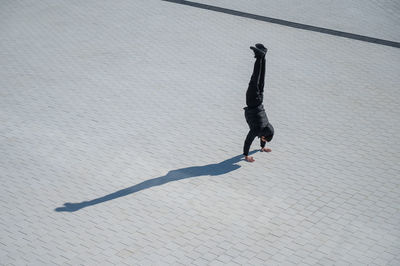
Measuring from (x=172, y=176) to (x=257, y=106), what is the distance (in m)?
1.83

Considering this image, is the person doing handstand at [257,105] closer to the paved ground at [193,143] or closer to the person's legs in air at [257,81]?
the person's legs in air at [257,81]

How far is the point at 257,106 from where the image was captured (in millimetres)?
8227

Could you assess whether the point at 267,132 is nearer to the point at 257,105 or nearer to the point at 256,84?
the point at 257,105

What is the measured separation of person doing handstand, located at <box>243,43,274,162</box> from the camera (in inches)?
312

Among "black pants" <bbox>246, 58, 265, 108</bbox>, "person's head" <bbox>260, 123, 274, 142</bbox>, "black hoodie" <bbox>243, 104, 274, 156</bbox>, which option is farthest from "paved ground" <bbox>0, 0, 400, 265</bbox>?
"black pants" <bbox>246, 58, 265, 108</bbox>

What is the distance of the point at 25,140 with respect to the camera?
30.5ft

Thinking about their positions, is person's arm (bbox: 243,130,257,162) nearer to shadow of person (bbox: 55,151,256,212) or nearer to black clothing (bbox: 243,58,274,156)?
black clothing (bbox: 243,58,274,156)

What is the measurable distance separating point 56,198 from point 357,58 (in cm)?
831

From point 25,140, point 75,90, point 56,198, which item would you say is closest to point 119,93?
point 75,90

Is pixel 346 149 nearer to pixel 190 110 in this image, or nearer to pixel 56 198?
pixel 190 110

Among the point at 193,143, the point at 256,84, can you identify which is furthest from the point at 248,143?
the point at 193,143

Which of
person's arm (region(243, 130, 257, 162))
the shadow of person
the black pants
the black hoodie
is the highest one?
the black pants

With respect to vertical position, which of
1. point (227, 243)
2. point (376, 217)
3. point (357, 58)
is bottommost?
point (227, 243)

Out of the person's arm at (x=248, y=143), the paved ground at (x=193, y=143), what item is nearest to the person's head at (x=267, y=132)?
the person's arm at (x=248, y=143)
